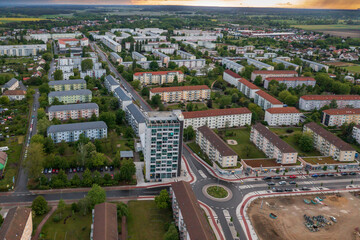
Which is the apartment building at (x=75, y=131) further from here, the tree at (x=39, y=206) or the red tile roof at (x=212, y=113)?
the tree at (x=39, y=206)

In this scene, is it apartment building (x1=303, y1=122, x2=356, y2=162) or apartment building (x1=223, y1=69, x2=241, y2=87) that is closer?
apartment building (x1=303, y1=122, x2=356, y2=162)

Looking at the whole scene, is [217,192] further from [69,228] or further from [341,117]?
[341,117]

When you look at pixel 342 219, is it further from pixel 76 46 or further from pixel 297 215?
pixel 76 46

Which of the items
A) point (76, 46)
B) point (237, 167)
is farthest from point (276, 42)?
point (237, 167)

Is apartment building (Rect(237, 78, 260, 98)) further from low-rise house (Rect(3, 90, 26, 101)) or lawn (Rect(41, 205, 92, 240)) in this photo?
lawn (Rect(41, 205, 92, 240))

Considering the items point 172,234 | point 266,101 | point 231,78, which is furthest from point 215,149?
point 231,78

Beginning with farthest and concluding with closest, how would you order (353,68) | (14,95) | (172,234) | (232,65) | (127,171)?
(353,68)
(232,65)
(14,95)
(127,171)
(172,234)

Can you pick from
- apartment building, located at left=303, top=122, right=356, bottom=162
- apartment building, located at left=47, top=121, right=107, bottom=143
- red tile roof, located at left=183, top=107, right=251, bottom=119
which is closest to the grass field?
apartment building, located at left=303, top=122, right=356, bottom=162
